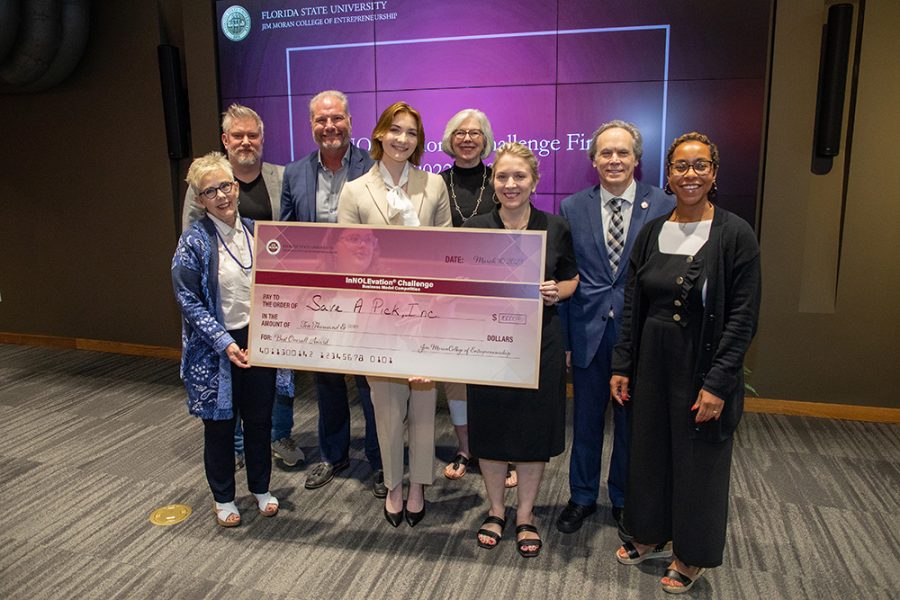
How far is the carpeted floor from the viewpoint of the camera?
231 centimetres

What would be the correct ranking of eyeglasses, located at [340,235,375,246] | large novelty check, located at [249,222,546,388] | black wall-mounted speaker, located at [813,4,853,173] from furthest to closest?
black wall-mounted speaker, located at [813,4,853,173], eyeglasses, located at [340,235,375,246], large novelty check, located at [249,222,546,388]

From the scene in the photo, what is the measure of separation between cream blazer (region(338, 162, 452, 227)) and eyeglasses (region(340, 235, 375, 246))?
0.17 meters

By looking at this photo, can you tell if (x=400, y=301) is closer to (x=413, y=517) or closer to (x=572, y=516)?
(x=413, y=517)

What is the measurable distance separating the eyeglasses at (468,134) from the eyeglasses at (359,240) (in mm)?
746

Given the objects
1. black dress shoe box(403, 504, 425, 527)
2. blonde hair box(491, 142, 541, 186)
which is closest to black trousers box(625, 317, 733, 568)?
blonde hair box(491, 142, 541, 186)

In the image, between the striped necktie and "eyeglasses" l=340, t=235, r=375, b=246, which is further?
the striped necktie

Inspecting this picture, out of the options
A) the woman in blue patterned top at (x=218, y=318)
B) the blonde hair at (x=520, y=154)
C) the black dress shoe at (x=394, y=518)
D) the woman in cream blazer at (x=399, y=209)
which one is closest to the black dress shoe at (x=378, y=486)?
the black dress shoe at (x=394, y=518)

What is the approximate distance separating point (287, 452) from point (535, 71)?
2.74 metres

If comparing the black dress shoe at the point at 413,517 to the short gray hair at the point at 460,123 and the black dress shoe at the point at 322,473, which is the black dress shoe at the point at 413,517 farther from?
the short gray hair at the point at 460,123

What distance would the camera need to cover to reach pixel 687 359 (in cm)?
203

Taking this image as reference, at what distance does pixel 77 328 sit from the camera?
555 centimetres

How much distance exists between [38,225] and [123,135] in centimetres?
126

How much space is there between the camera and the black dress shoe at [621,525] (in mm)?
2431

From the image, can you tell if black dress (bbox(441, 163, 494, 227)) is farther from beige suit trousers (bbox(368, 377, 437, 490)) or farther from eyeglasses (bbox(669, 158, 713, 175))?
eyeglasses (bbox(669, 158, 713, 175))
